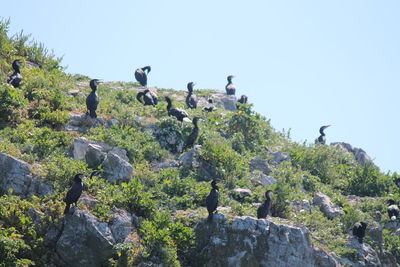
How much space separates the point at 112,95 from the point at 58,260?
14423 millimetres

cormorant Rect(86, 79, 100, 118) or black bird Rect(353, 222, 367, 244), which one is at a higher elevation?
cormorant Rect(86, 79, 100, 118)

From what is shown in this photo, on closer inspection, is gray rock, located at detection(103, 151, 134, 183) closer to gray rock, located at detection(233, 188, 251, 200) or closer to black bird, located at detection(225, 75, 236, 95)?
gray rock, located at detection(233, 188, 251, 200)

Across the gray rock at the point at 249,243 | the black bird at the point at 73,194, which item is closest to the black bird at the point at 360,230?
the gray rock at the point at 249,243

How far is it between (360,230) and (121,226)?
9.35 meters

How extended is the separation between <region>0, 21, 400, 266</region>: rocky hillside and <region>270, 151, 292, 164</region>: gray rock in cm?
8

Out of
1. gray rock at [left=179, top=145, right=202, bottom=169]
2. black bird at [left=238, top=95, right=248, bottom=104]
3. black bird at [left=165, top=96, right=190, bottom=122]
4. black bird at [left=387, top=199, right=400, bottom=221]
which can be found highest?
black bird at [left=238, top=95, right=248, bottom=104]

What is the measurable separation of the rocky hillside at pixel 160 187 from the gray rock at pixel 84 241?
31 mm

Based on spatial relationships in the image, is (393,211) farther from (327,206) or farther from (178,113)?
(178,113)

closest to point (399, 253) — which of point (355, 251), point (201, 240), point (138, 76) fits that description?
point (355, 251)

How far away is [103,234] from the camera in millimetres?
19766

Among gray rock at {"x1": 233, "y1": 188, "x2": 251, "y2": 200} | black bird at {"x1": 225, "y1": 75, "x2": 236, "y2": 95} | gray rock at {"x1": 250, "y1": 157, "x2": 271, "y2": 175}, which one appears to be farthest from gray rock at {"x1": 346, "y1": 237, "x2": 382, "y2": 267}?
black bird at {"x1": 225, "y1": 75, "x2": 236, "y2": 95}

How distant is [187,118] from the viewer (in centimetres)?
3042

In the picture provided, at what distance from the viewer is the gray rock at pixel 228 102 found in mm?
38188

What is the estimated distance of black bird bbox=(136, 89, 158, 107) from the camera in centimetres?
3272
